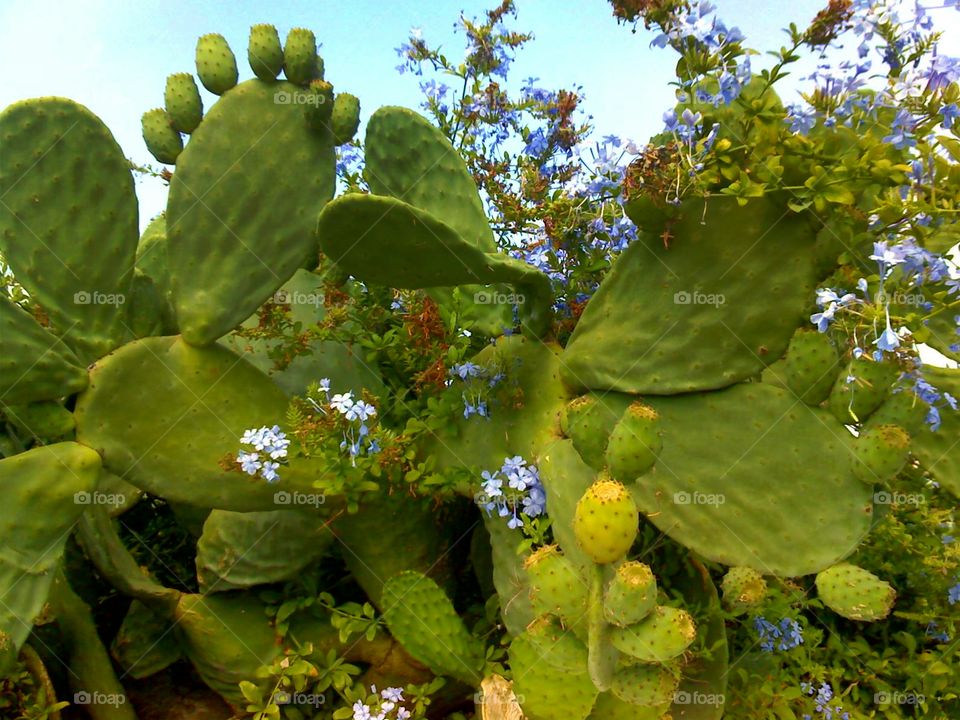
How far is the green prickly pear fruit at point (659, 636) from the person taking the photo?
1.43 m

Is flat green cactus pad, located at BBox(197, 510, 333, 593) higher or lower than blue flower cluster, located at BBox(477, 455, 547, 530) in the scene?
lower

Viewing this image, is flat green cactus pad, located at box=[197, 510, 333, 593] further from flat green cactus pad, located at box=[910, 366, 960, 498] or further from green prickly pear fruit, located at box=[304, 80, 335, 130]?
flat green cactus pad, located at box=[910, 366, 960, 498]

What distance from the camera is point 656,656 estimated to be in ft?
4.76

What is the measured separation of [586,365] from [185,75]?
4.34 ft

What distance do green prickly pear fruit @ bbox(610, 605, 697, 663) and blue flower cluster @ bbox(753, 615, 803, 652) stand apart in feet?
3.44

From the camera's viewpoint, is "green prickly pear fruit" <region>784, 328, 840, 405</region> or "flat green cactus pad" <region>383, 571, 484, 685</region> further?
"flat green cactus pad" <region>383, 571, 484, 685</region>

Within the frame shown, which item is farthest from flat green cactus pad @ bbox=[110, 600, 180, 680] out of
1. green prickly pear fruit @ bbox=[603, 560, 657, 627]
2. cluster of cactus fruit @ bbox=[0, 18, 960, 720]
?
green prickly pear fruit @ bbox=[603, 560, 657, 627]

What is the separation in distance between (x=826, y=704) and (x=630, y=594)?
1449 millimetres

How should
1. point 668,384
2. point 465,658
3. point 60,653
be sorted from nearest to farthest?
point 668,384, point 465,658, point 60,653

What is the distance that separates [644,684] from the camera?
1.60 m

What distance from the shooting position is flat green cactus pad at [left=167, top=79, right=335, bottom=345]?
2.07 metres

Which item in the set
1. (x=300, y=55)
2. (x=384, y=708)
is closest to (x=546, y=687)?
(x=384, y=708)

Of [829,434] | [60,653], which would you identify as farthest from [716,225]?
[60,653]

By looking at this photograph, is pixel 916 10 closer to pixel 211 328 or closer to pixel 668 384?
pixel 668 384
